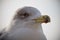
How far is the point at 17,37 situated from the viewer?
1.09 metres

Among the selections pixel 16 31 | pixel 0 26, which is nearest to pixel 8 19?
pixel 0 26

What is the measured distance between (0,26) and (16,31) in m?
0.23

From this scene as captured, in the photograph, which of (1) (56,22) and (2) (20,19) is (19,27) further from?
(1) (56,22)

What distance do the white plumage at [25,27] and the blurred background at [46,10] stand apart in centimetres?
16

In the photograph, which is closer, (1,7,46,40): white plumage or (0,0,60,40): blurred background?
(1,7,46,40): white plumage

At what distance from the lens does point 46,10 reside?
141cm

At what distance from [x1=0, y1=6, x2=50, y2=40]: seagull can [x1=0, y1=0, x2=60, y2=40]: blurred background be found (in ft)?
0.52

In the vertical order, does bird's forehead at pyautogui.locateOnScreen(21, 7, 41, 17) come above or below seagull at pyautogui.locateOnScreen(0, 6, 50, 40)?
above

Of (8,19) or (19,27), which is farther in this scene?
(8,19)

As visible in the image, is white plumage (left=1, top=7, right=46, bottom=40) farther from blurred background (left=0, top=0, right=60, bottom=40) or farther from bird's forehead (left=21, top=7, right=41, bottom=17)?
blurred background (left=0, top=0, right=60, bottom=40)

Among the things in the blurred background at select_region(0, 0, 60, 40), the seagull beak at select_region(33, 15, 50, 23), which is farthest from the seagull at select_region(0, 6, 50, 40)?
the blurred background at select_region(0, 0, 60, 40)

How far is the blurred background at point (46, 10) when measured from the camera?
1.36 m

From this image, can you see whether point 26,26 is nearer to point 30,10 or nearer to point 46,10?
point 30,10

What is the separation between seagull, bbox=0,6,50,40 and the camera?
3.61 ft
